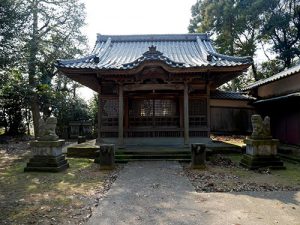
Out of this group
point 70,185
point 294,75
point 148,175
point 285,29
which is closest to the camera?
point 70,185

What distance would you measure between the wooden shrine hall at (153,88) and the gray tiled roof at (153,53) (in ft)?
0.15

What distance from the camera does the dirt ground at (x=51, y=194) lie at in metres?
5.51

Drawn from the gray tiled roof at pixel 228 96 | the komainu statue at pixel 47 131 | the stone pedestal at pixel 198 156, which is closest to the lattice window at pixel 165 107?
the stone pedestal at pixel 198 156

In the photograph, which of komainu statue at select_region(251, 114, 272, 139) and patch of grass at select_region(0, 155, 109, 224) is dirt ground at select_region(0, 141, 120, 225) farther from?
komainu statue at select_region(251, 114, 272, 139)

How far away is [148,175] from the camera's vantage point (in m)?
9.39

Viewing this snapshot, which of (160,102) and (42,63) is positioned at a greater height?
(42,63)

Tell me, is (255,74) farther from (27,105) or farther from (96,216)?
(96,216)

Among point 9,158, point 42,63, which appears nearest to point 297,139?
point 9,158

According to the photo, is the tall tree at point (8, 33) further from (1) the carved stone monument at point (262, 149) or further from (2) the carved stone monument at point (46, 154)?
(1) the carved stone monument at point (262, 149)

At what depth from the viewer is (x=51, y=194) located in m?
7.17

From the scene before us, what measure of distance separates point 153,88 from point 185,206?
837cm

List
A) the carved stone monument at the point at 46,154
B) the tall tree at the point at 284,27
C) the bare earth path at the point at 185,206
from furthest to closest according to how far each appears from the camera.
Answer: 1. the tall tree at the point at 284,27
2. the carved stone monument at the point at 46,154
3. the bare earth path at the point at 185,206

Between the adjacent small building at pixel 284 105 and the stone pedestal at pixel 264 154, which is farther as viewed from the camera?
the adjacent small building at pixel 284 105

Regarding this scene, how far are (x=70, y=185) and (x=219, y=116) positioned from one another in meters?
17.4
